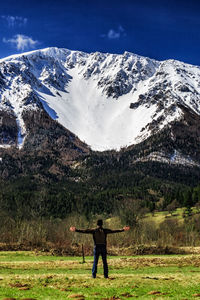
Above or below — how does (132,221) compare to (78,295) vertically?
above

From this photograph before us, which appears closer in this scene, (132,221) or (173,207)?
(132,221)

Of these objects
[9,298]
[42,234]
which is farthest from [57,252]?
[9,298]

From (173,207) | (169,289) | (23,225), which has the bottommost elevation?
(169,289)

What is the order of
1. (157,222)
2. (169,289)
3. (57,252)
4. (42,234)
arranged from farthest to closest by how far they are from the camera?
(157,222) → (42,234) → (57,252) → (169,289)

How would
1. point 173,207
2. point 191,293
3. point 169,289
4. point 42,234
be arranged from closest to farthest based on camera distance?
point 191,293 → point 169,289 → point 42,234 → point 173,207

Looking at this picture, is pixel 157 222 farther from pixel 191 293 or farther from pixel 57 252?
pixel 191 293

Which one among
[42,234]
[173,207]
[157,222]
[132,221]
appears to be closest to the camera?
[42,234]

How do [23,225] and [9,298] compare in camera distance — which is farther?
[23,225]

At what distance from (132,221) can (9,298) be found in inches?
3096

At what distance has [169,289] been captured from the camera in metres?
18.9

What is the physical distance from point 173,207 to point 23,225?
106360 millimetres

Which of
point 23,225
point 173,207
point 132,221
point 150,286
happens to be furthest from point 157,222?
point 150,286

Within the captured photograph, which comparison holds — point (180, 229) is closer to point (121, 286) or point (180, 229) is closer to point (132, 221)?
point (132, 221)

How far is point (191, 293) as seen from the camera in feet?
57.1
